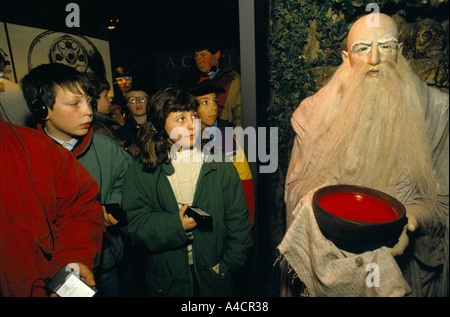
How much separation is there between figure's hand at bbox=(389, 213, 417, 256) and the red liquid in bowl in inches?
5.1

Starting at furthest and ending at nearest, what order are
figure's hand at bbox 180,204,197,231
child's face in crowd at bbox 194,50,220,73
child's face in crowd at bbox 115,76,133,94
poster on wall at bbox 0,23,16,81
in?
1. child's face in crowd at bbox 115,76,133,94
2. poster on wall at bbox 0,23,16,81
3. child's face in crowd at bbox 194,50,220,73
4. figure's hand at bbox 180,204,197,231

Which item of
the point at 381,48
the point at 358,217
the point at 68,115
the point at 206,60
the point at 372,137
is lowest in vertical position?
the point at 358,217

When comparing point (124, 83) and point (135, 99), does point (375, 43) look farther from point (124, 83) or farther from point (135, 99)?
point (124, 83)

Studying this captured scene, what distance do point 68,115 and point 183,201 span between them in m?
0.98

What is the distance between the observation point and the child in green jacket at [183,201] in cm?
164

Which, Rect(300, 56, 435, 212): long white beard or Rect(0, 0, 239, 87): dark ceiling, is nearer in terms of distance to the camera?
Rect(300, 56, 435, 212): long white beard

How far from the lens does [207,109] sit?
212cm

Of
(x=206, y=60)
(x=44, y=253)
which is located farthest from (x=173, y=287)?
(x=206, y=60)

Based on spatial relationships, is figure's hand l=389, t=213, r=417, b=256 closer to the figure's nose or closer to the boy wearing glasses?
the figure's nose

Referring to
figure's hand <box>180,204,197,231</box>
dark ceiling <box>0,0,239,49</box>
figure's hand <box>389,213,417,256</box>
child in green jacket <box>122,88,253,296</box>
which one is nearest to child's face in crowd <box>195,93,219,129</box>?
child in green jacket <box>122,88,253,296</box>

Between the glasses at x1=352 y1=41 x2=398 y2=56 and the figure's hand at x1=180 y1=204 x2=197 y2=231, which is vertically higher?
the glasses at x1=352 y1=41 x2=398 y2=56

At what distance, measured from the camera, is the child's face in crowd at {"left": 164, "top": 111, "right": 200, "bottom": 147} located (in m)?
1.66

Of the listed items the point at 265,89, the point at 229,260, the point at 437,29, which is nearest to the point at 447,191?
the point at 437,29

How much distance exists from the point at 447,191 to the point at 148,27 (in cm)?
465
